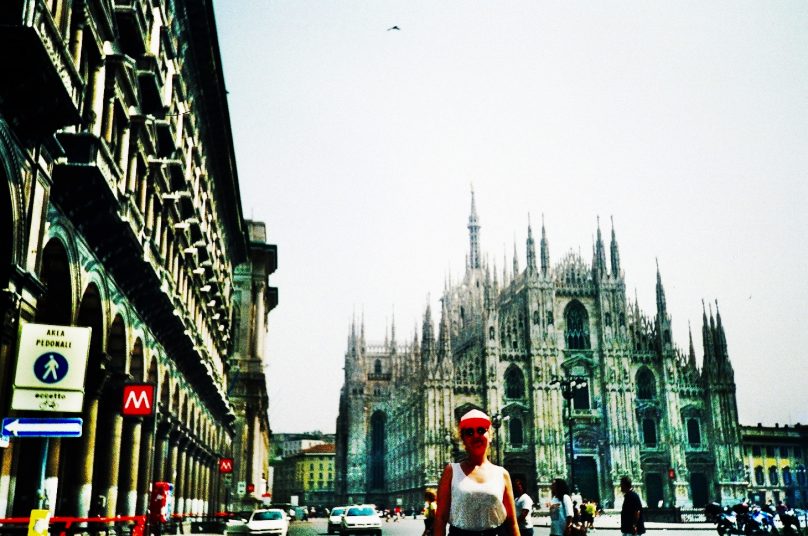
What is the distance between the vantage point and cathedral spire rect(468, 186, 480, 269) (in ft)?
397

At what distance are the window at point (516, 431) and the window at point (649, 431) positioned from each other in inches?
490

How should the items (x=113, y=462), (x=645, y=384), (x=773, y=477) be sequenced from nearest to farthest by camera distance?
(x=113, y=462)
(x=645, y=384)
(x=773, y=477)

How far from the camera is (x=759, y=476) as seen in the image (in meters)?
91.4

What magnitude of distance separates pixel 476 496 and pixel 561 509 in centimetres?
837

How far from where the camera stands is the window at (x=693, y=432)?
81.4 m

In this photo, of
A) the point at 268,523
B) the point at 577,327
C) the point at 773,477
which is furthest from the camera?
the point at 773,477

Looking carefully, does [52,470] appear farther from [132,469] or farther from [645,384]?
[645,384]

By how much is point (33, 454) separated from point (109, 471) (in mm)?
4680

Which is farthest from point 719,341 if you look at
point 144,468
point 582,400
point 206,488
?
point 144,468

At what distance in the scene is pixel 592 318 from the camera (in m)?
84.2

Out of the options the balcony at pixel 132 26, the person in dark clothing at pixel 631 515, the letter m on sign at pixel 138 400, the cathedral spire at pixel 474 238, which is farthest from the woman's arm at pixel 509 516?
the cathedral spire at pixel 474 238

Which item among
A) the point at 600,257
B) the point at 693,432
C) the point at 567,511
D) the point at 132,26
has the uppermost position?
the point at 600,257

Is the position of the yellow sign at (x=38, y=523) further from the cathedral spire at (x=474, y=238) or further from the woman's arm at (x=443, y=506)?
the cathedral spire at (x=474, y=238)

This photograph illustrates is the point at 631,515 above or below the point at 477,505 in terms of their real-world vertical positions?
below
